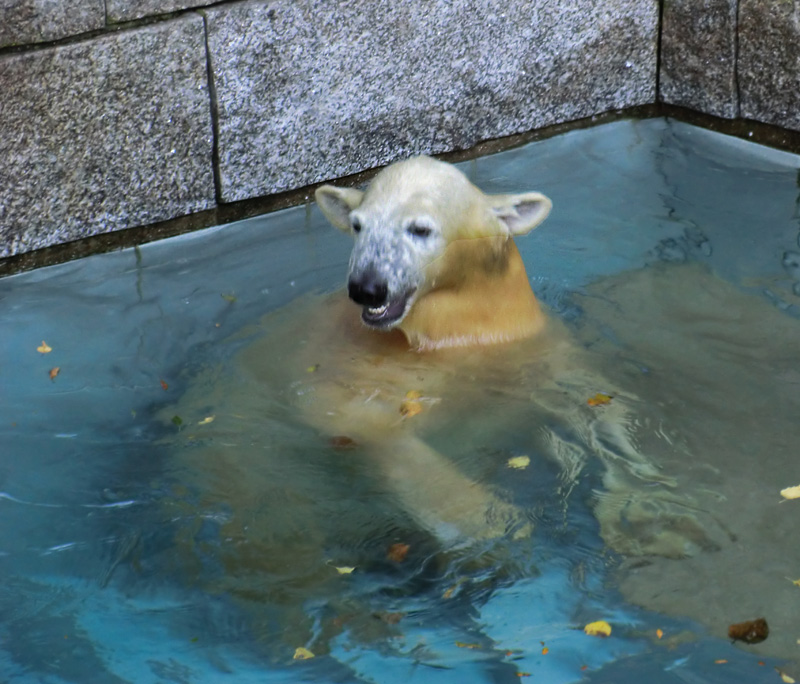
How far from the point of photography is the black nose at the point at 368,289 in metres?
4.34

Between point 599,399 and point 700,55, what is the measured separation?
10.7 feet

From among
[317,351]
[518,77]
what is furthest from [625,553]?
[518,77]

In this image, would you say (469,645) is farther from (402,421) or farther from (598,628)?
(402,421)

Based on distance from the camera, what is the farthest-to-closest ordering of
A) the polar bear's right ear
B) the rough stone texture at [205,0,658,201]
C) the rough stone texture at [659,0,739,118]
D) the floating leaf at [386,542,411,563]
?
the rough stone texture at [659,0,739,118], the rough stone texture at [205,0,658,201], the polar bear's right ear, the floating leaf at [386,542,411,563]

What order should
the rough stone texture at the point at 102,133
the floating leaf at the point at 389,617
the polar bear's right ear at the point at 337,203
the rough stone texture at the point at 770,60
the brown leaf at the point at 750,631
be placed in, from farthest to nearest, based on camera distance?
the rough stone texture at the point at 770,60 < the rough stone texture at the point at 102,133 < the polar bear's right ear at the point at 337,203 < the floating leaf at the point at 389,617 < the brown leaf at the point at 750,631

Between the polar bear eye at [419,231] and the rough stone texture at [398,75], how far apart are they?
1.98m

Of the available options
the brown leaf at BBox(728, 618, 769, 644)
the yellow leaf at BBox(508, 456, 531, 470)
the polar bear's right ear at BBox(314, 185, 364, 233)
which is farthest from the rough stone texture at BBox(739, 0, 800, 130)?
the brown leaf at BBox(728, 618, 769, 644)

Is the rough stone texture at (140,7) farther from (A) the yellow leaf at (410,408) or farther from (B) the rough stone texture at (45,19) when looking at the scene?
(A) the yellow leaf at (410,408)

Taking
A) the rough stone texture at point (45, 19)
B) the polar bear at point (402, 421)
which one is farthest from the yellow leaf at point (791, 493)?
the rough stone texture at point (45, 19)

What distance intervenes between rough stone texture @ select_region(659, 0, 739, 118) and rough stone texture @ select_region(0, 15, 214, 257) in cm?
306

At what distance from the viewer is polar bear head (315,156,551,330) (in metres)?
4.40

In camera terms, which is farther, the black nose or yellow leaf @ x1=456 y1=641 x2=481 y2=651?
the black nose

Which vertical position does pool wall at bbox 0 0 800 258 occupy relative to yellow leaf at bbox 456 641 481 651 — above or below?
above

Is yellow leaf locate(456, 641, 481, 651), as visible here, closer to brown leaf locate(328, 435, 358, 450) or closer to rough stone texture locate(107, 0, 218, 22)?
brown leaf locate(328, 435, 358, 450)
